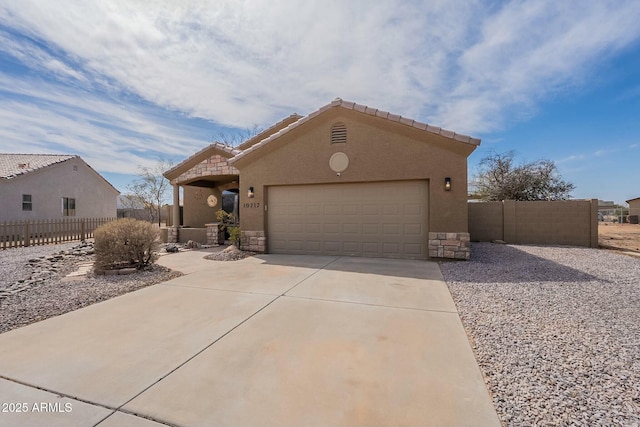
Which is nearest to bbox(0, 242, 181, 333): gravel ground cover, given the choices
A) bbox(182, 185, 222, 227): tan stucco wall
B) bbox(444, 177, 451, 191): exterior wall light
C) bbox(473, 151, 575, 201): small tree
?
bbox(182, 185, 222, 227): tan stucco wall

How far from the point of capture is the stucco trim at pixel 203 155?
42.1ft

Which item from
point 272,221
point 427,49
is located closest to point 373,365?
point 272,221

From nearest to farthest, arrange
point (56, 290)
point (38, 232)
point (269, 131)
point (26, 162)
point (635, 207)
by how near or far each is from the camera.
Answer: point (56, 290), point (38, 232), point (269, 131), point (26, 162), point (635, 207)

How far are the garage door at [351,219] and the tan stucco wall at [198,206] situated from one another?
6.57 metres

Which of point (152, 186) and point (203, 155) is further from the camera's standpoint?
point (152, 186)

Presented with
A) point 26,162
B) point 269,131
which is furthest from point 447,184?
point 26,162

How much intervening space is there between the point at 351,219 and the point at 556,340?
262 inches

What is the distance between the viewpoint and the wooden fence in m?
12.6

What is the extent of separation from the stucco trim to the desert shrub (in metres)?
6.09

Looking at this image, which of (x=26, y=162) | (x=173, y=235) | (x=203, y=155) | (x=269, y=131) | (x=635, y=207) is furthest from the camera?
(x=635, y=207)

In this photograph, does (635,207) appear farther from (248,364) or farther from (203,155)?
(248,364)

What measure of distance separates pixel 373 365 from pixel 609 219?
46970mm

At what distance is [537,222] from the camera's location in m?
11.8

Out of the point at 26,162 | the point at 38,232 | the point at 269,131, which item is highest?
the point at 269,131
